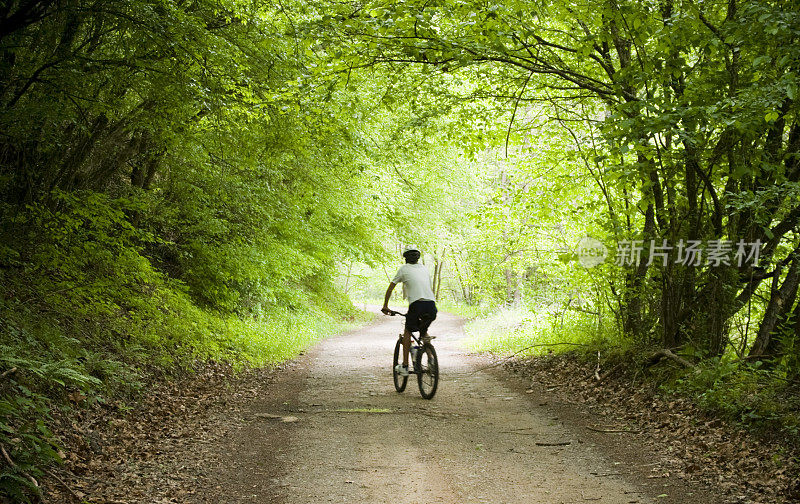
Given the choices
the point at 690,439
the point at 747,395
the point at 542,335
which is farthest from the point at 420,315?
the point at 542,335

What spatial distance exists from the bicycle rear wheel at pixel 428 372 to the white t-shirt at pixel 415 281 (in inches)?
29.0

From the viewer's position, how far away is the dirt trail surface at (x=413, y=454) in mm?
5230

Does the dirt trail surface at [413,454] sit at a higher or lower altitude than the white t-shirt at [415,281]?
lower

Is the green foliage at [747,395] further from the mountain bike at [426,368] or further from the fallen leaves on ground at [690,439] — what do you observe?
the mountain bike at [426,368]

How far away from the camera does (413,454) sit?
632cm

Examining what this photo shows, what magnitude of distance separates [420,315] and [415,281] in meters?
0.52

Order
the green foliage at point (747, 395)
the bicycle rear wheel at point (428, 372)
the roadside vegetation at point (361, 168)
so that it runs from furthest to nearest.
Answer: the bicycle rear wheel at point (428, 372)
the roadside vegetation at point (361, 168)
the green foliage at point (747, 395)

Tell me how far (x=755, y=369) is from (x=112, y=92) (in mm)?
8987

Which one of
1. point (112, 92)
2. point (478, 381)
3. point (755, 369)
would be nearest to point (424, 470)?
point (755, 369)

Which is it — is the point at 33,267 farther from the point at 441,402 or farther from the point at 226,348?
the point at 441,402

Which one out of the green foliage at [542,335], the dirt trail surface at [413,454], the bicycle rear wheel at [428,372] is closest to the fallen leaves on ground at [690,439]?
the dirt trail surface at [413,454]

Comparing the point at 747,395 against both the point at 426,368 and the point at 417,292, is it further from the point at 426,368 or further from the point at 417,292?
the point at 417,292

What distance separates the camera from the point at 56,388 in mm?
6152

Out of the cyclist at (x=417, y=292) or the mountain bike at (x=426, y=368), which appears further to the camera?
the cyclist at (x=417, y=292)
